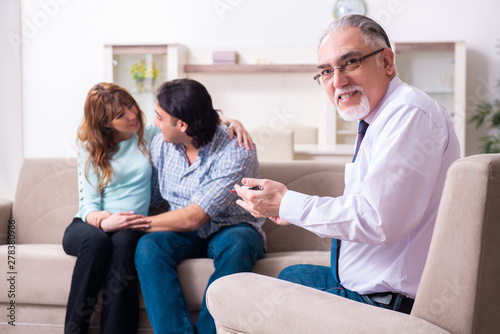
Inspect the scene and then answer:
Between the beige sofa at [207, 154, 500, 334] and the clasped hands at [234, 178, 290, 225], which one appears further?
the clasped hands at [234, 178, 290, 225]

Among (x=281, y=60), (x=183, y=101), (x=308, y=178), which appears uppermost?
(x=281, y=60)

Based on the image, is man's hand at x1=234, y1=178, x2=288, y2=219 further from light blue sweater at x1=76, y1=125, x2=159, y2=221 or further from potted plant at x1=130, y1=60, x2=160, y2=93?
potted plant at x1=130, y1=60, x2=160, y2=93

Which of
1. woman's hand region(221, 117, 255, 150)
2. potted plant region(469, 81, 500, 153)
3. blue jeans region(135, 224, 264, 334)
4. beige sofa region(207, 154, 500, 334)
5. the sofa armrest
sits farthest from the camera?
potted plant region(469, 81, 500, 153)

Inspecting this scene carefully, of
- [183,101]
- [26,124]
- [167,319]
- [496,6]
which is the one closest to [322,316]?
[167,319]

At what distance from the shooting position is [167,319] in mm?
1799

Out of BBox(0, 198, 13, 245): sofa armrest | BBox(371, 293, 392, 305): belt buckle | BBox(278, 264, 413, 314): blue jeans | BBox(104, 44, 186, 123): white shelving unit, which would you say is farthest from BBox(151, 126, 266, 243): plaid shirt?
BBox(104, 44, 186, 123): white shelving unit

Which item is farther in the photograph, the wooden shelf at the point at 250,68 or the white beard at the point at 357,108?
the wooden shelf at the point at 250,68

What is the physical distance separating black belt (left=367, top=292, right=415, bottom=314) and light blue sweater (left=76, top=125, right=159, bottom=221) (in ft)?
4.22

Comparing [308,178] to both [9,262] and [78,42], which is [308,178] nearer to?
[9,262]

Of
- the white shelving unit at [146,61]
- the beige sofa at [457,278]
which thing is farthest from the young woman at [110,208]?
the white shelving unit at [146,61]

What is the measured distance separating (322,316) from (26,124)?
5.73m

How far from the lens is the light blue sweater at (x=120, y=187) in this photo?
2.22 meters

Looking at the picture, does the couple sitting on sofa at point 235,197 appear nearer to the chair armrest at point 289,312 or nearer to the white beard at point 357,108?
the white beard at point 357,108

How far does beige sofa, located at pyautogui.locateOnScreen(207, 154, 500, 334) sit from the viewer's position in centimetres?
88
